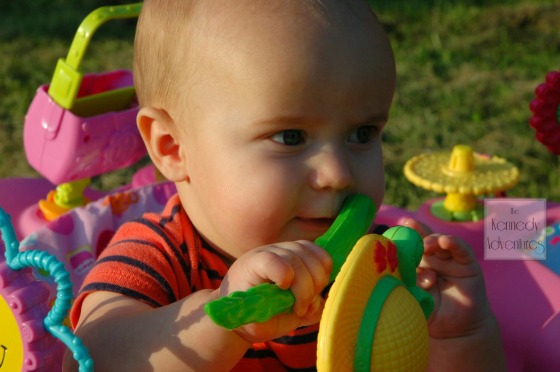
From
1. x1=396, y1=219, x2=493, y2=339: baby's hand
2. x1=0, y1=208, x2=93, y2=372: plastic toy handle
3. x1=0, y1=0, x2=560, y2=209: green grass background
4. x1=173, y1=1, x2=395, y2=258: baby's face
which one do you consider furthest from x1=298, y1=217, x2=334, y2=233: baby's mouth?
x1=0, y1=0, x2=560, y2=209: green grass background

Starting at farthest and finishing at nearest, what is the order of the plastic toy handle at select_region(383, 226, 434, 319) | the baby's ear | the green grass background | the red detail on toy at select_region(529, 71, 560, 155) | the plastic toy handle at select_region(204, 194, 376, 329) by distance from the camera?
the green grass background → the red detail on toy at select_region(529, 71, 560, 155) → the baby's ear → the plastic toy handle at select_region(383, 226, 434, 319) → the plastic toy handle at select_region(204, 194, 376, 329)

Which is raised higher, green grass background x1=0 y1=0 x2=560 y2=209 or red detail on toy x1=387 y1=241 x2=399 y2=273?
red detail on toy x1=387 y1=241 x2=399 y2=273

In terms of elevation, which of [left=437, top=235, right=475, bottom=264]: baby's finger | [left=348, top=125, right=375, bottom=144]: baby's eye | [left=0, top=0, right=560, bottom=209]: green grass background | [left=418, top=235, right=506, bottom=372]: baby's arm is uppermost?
[left=348, top=125, right=375, bottom=144]: baby's eye

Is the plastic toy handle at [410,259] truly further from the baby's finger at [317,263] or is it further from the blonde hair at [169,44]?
the blonde hair at [169,44]

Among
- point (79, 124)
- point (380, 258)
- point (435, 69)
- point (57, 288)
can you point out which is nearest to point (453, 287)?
point (380, 258)

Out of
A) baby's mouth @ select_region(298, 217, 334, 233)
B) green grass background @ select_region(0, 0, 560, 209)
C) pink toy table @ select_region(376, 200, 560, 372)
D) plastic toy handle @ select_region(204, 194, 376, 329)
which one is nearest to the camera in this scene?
plastic toy handle @ select_region(204, 194, 376, 329)

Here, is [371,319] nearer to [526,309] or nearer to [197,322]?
[197,322]

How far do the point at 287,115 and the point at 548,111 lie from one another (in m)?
0.67

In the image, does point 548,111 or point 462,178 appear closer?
point 548,111

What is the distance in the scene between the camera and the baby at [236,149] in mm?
1084

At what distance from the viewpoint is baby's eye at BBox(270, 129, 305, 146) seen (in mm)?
1122

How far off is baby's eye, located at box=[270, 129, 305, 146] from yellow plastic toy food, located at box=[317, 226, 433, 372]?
21cm

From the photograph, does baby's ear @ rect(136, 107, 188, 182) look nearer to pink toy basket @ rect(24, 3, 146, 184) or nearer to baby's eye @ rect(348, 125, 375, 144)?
baby's eye @ rect(348, 125, 375, 144)

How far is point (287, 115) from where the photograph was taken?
110 centimetres
